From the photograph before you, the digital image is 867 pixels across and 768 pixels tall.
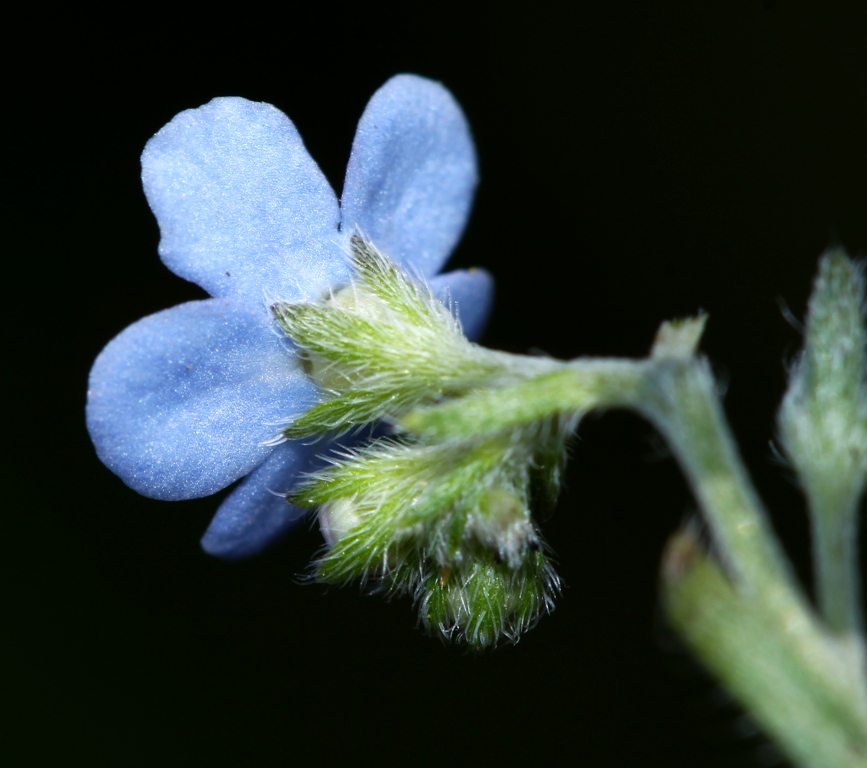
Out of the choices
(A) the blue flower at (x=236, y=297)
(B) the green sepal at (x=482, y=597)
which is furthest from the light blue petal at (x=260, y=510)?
(B) the green sepal at (x=482, y=597)

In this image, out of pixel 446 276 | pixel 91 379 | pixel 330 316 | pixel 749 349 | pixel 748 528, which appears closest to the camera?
pixel 748 528

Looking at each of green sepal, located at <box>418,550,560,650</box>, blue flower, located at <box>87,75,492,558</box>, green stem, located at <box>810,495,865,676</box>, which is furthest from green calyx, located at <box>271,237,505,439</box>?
green stem, located at <box>810,495,865,676</box>

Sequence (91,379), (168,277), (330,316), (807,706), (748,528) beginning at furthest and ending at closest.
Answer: (168,277) < (330,316) < (91,379) < (748,528) < (807,706)

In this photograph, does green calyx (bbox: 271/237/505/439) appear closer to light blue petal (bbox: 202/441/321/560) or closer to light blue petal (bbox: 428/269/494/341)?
light blue petal (bbox: 202/441/321/560)

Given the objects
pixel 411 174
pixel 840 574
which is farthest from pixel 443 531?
pixel 411 174

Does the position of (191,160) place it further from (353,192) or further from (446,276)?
(446,276)

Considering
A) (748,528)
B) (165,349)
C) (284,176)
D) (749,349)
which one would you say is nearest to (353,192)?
(284,176)

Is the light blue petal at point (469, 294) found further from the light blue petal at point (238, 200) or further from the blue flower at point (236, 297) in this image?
the light blue petal at point (238, 200)
